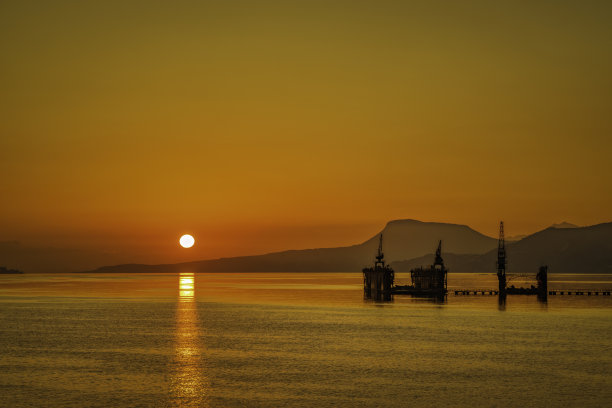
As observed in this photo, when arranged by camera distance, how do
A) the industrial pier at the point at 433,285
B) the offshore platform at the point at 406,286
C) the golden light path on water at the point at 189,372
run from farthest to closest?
the offshore platform at the point at 406,286
the industrial pier at the point at 433,285
the golden light path on water at the point at 189,372

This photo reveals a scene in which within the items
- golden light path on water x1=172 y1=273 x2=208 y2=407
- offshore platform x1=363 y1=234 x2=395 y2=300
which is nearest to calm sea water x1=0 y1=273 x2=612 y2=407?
golden light path on water x1=172 y1=273 x2=208 y2=407

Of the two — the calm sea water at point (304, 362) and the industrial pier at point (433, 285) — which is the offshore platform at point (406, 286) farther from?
the calm sea water at point (304, 362)

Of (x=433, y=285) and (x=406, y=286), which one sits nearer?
(x=406, y=286)

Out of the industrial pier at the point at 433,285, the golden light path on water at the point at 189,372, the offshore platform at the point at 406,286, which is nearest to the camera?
the golden light path on water at the point at 189,372

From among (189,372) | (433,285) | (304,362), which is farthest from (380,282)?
(189,372)

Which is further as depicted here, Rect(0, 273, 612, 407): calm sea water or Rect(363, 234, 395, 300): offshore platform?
Rect(363, 234, 395, 300): offshore platform

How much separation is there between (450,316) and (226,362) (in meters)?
63.3

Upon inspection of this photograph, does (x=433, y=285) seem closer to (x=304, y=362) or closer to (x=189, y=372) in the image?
(x=304, y=362)

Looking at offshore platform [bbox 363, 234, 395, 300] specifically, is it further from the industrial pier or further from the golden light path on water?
the golden light path on water

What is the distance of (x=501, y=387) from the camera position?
48.2m

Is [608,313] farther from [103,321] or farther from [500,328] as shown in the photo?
[103,321]

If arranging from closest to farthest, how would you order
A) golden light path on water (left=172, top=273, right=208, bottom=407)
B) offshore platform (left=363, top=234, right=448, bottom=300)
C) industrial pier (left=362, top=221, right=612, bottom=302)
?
golden light path on water (left=172, top=273, right=208, bottom=407)
industrial pier (left=362, top=221, right=612, bottom=302)
offshore platform (left=363, top=234, right=448, bottom=300)

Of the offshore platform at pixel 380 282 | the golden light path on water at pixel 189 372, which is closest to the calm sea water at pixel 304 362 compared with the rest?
the golden light path on water at pixel 189 372

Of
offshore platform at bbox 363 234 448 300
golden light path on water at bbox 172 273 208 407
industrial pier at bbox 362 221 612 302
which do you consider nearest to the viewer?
golden light path on water at bbox 172 273 208 407
